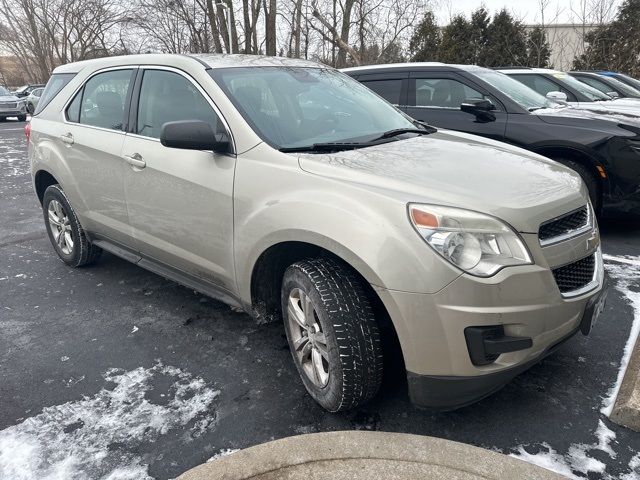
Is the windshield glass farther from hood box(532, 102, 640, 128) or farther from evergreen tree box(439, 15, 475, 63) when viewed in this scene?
evergreen tree box(439, 15, 475, 63)

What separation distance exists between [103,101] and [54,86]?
0.96 meters

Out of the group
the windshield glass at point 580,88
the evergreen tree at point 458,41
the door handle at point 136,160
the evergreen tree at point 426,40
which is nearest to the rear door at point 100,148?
the door handle at point 136,160

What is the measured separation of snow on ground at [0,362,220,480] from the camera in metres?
2.19

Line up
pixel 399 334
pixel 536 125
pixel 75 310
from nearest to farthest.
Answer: pixel 399 334 < pixel 75 310 < pixel 536 125

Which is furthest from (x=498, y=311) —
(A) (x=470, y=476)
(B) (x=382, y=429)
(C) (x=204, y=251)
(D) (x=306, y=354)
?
(C) (x=204, y=251)

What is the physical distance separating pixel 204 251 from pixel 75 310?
143cm

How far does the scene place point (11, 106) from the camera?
2241 cm

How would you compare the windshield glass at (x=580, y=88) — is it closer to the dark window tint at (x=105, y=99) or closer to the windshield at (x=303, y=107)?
the windshield at (x=303, y=107)

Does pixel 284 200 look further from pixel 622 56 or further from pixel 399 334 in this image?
pixel 622 56

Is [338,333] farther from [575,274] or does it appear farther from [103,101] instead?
[103,101]

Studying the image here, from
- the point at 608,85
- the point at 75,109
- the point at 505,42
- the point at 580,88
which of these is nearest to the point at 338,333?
the point at 75,109

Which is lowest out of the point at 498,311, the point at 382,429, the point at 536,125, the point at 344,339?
the point at 382,429

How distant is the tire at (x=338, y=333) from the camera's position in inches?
87.6

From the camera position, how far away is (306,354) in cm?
258
